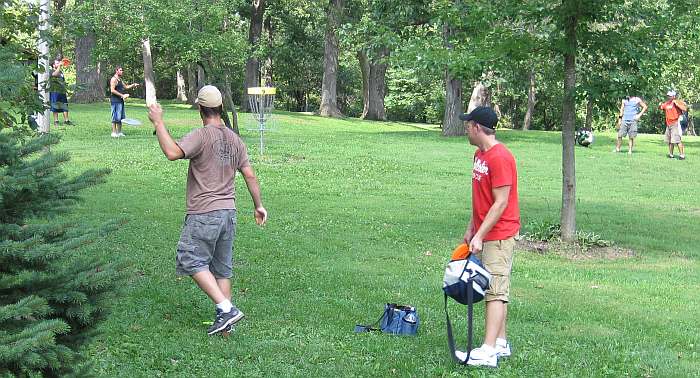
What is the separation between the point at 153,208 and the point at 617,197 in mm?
9168

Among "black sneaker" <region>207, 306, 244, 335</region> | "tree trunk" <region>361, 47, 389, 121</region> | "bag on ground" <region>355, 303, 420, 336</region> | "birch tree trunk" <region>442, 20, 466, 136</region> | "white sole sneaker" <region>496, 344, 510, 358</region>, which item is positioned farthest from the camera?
"tree trunk" <region>361, 47, 389, 121</region>

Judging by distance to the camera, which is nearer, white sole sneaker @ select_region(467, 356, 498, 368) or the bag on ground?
white sole sneaker @ select_region(467, 356, 498, 368)

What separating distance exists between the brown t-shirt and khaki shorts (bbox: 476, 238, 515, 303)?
1990 millimetres

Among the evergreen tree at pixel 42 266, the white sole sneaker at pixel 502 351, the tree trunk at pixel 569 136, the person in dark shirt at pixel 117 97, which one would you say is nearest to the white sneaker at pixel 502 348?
Answer: the white sole sneaker at pixel 502 351

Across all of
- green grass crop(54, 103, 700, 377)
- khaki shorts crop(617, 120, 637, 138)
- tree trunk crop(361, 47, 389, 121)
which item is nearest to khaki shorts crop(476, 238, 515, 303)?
green grass crop(54, 103, 700, 377)

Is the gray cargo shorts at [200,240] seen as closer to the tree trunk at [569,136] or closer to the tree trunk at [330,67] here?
the tree trunk at [569,136]

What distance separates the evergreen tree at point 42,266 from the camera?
10.7 ft

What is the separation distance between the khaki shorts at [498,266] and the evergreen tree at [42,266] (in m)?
2.98

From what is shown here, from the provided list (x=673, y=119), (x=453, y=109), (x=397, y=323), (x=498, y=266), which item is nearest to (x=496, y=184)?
(x=498, y=266)

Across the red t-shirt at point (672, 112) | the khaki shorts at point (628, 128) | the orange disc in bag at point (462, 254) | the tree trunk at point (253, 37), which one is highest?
the tree trunk at point (253, 37)

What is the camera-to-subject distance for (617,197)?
16.7 m

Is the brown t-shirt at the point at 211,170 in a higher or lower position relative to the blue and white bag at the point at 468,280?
higher

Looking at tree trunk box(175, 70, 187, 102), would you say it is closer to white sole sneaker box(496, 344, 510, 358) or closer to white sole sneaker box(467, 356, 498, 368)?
white sole sneaker box(496, 344, 510, 358)

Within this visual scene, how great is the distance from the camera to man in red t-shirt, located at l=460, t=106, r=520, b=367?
5820 mm
